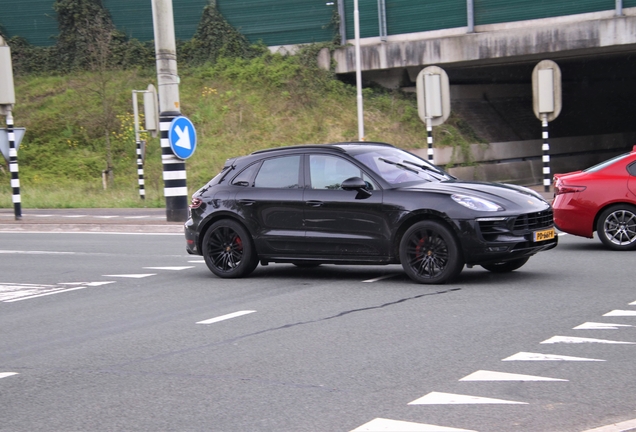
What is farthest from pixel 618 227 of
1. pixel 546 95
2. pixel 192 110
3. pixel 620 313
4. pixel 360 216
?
pixel 192 110

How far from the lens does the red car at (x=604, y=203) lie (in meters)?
13.1

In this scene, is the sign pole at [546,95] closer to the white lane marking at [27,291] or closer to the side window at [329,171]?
the side window at [329,171]

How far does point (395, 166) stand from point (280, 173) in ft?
4.90

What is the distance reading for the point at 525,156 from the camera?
3538cm

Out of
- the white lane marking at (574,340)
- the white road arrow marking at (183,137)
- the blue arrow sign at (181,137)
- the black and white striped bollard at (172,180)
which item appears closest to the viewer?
the white lane marking at (574,340)

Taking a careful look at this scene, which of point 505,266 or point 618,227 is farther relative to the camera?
point 618,227

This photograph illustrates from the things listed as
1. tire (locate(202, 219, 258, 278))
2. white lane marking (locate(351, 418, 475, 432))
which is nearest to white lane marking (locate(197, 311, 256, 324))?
tire (locate(202, 219, 258, 278))

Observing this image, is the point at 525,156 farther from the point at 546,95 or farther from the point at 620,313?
the point at 620,313

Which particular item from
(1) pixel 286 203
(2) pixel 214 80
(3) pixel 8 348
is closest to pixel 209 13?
(2) pixel 214 80

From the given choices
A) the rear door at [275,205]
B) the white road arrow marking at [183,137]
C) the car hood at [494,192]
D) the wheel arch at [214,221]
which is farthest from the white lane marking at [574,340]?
the white road arrow marking at [183,137]

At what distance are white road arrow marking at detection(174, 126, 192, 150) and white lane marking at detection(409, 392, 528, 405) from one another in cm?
1450

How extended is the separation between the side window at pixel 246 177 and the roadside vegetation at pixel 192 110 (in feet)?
60.4

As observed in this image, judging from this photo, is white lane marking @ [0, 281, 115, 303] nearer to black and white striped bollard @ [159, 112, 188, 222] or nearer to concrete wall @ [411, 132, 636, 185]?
black and white striped bollard @ [159, 112, 188, 222]

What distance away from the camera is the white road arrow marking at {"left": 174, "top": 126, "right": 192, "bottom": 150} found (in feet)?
64.7
